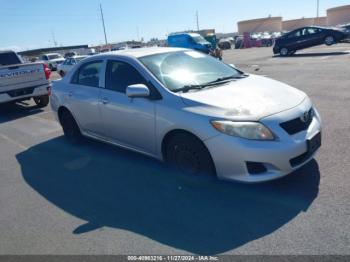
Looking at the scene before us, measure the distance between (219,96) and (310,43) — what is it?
70.3 ft

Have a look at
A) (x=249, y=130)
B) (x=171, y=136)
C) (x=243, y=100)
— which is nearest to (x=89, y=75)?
(x=171, y=136)

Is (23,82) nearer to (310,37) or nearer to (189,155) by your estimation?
(189,155)

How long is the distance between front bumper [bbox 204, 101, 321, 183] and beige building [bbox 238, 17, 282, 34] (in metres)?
87.0

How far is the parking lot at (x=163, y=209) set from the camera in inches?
117

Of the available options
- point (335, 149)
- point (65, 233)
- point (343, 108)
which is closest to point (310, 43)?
point (343, 108)

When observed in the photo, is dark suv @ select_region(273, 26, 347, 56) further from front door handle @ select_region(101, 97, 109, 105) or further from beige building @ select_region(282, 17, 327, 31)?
beige building @ select_region(282, 17, 327, 31)

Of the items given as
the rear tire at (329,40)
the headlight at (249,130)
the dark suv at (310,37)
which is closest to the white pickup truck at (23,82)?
the headlight at (249,130)

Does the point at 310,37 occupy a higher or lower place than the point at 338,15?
higher

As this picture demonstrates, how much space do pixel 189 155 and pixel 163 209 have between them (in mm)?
708

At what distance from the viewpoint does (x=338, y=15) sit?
78875 millimetres

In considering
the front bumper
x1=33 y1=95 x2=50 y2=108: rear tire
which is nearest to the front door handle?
the front bumper

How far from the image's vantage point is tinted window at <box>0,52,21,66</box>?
11.1 meters

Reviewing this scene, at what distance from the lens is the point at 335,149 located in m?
4.66

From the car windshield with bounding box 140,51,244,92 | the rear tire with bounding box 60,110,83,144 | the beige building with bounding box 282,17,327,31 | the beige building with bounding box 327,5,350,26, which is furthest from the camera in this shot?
the beige building with bounding box 282,17,327,31
